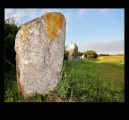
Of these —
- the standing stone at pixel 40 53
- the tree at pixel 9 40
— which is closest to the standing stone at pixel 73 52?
the tree at pixel 9 40

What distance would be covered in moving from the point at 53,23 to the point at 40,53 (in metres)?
1.10

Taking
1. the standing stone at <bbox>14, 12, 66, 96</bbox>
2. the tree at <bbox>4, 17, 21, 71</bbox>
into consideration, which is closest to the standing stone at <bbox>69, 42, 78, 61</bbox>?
the tree at <bbox>4, 17, 21, 71</bbox>

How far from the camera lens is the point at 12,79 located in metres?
9.06

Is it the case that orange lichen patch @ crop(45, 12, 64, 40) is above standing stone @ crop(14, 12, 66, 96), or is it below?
above

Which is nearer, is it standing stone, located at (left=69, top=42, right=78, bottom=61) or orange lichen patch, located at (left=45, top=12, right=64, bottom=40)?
orange lichen patch, located at (left=45, top=12, right=64, bottom=40)

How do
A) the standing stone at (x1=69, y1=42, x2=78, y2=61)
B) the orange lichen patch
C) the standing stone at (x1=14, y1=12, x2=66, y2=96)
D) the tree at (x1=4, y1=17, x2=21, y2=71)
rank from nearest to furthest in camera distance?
the standing stone at (x1=14, y1=12, x2=66, y2=96), the orange lichen patch, the tree at (x1=4, y1=17, x2=21, y2=71), the standing stone at (x1=69, y1=42, x2=78, y2=61)

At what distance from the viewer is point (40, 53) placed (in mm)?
7184

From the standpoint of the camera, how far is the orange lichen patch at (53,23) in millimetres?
7344

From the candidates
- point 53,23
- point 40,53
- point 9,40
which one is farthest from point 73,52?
point 40,53

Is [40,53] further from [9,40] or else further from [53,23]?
[9,40]

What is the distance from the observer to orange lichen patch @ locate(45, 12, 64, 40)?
7344mm

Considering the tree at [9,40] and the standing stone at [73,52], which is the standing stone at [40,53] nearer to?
the tree at [9,40]

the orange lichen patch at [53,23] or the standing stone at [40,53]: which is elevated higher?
the orange lichen patch at [53,23]

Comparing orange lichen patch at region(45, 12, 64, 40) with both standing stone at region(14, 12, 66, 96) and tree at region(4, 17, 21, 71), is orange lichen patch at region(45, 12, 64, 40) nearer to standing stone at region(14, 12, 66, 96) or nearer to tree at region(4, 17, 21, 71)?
standing stone at region(14, 12, 66, 96)
